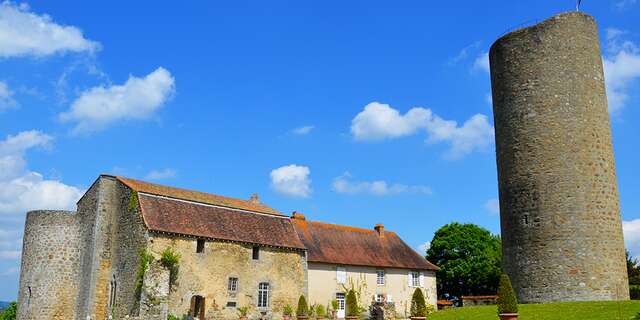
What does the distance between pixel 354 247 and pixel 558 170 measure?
15834 millimetres

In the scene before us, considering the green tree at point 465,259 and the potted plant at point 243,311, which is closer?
the potted plant at point 243,311

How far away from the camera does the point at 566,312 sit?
1931cm

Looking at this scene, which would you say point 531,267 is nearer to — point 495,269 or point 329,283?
point 329,283

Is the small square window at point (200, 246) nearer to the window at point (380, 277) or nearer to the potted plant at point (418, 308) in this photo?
the window at point (380, 277)

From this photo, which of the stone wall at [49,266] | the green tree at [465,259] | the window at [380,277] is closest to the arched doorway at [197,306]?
the stone wall at [49,266]

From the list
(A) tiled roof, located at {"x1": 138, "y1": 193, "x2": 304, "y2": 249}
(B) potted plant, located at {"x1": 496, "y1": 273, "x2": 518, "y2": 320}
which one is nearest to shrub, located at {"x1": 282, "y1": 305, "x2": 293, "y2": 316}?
(A) tiled roof, located at {"x1": 138, "y1": 193, "x2": 304, "y2": 249}

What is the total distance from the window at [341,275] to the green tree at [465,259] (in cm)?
1532

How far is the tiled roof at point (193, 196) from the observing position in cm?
2977

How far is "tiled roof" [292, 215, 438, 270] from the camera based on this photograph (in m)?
34.0

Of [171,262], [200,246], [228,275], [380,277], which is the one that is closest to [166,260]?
[171,262]

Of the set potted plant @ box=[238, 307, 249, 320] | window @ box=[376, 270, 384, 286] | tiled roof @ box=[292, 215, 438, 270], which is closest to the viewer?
potted plant @ box=[238, 307, 249, 320]

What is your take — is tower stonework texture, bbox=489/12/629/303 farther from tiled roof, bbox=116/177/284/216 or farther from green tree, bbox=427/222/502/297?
green tree, bbox=427/222/502/297

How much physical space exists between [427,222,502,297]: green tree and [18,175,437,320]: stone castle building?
47.4 feet

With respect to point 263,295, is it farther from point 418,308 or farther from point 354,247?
point 418,308
